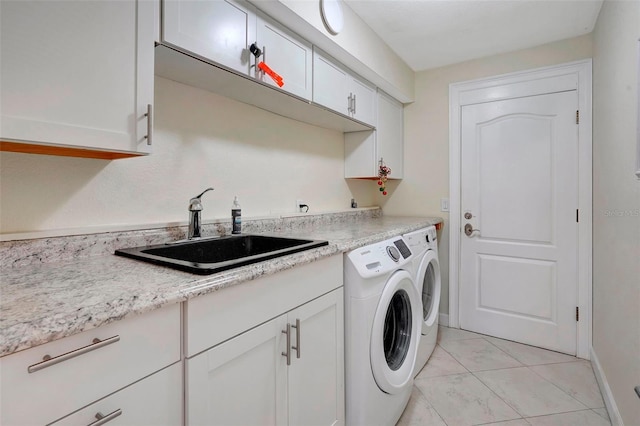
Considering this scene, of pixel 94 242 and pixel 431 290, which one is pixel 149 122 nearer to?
pixel 94 242

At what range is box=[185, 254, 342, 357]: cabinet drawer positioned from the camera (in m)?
0.80

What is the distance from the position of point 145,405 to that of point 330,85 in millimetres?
1751

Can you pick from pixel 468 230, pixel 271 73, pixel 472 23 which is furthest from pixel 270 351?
pixel 472 23

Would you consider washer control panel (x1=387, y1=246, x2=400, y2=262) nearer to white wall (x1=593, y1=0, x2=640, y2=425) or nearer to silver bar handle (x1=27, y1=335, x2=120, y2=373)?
white wall (x1=593, y1=0, x2=640, y2=425)

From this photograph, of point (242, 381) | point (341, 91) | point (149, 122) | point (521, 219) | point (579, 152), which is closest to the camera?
point (242, 381)

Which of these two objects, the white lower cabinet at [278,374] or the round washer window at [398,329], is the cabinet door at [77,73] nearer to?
the white lower cabinet at [278,374]

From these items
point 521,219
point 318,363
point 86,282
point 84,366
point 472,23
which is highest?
point 472,23

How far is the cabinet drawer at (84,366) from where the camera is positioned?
54 centimetres

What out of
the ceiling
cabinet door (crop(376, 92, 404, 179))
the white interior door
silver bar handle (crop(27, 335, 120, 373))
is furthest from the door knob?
silver bar handle (crop(27, 335, 120, 373))

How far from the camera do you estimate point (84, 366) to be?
2.02 ft

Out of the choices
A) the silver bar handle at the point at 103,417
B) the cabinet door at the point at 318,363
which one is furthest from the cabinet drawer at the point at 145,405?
the cabinet door at the point at 318,363

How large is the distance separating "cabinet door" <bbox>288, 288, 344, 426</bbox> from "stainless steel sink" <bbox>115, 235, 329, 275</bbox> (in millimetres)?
234

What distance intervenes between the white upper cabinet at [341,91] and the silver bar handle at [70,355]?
149 cm

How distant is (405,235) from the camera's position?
6.37 feet
